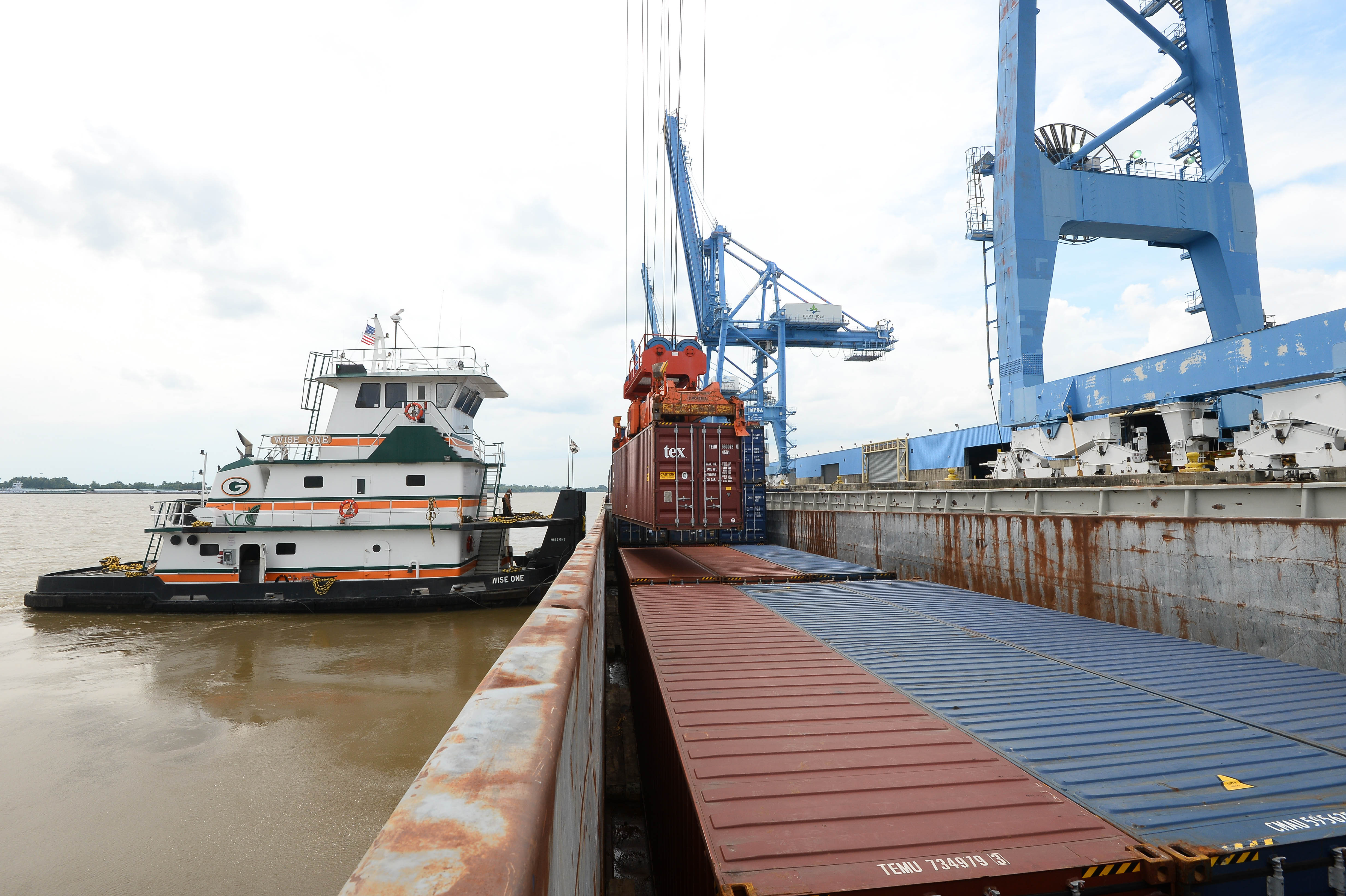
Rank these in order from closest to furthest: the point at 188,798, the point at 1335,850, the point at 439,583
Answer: the point at 1335,850 → the point at 188,798 → the point at 439,583

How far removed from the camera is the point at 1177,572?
8.00 metres

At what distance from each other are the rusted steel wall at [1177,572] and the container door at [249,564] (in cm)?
1974

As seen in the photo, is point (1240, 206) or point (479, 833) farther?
point (1240, 206)

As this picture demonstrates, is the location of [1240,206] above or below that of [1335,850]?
above

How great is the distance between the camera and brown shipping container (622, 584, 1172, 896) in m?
2.95

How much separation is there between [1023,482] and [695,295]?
36.1 metres

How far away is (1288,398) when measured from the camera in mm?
10773

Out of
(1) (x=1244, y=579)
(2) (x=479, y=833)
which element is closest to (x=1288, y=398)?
(1) (x=1244, y=579)

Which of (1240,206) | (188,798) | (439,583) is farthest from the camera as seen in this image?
(1240,206)

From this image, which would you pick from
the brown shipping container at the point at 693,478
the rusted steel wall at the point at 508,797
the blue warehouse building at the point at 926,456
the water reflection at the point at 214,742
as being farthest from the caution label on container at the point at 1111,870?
the blue warehouse building at the point at 926,456

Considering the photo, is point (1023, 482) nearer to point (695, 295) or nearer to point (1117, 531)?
point (1117, 531)

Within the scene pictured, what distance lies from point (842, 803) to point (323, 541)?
20033 mm

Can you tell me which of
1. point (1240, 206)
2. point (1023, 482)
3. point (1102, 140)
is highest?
point (1102, 140)

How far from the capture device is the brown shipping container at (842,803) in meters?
2.95
